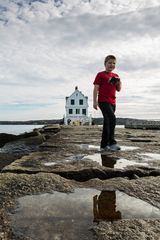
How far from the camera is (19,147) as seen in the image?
899cm

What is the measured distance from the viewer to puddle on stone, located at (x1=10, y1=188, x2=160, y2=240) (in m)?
1.67

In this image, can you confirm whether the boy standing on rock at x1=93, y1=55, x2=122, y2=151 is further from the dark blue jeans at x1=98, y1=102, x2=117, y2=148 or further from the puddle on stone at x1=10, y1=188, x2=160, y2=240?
the puddle on stone at x1=10, y1=188, x2=160, y2=240

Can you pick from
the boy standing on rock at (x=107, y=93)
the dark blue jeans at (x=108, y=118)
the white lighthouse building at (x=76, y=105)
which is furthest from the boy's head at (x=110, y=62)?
the white lighthouse building at (x=76, y=105)

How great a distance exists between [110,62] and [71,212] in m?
4.51

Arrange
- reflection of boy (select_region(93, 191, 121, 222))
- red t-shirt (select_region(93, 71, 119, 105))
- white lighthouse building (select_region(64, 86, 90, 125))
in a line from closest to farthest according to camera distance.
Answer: reflection of boy (select_region(93, 191, 121, 222)), red t-shirt (select_region(93, 71, 119, 105)), white lighthouse building (select_region(64, 86, 90, 125))

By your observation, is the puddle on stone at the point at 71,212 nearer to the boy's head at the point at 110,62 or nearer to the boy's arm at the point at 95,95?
the boy's arm at the point at 95,95

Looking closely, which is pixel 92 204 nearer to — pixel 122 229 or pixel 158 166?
pixel 122 229

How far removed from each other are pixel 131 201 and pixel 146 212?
22cm

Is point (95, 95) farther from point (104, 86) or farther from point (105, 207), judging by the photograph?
point (105, 207)

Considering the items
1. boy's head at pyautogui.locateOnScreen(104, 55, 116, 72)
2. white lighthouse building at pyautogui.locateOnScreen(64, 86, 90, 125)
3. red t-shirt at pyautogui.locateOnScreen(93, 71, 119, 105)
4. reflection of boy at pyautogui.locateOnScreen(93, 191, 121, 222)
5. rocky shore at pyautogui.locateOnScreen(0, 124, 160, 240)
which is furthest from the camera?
white lighthouse building at pyautogui.locateOnScreen(64, 86, 90, 125)

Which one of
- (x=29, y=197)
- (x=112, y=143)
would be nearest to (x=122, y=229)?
(x=29, y=197)

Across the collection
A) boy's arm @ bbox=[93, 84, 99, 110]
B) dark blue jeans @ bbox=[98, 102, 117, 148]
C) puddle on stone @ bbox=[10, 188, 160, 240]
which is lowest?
puddle on stone @ bbox=[10, 188, 160, 240]

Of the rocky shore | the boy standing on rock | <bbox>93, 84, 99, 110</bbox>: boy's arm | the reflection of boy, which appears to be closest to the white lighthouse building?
the boy standing on rock

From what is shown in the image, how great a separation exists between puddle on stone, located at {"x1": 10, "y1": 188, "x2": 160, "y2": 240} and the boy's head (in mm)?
4021
